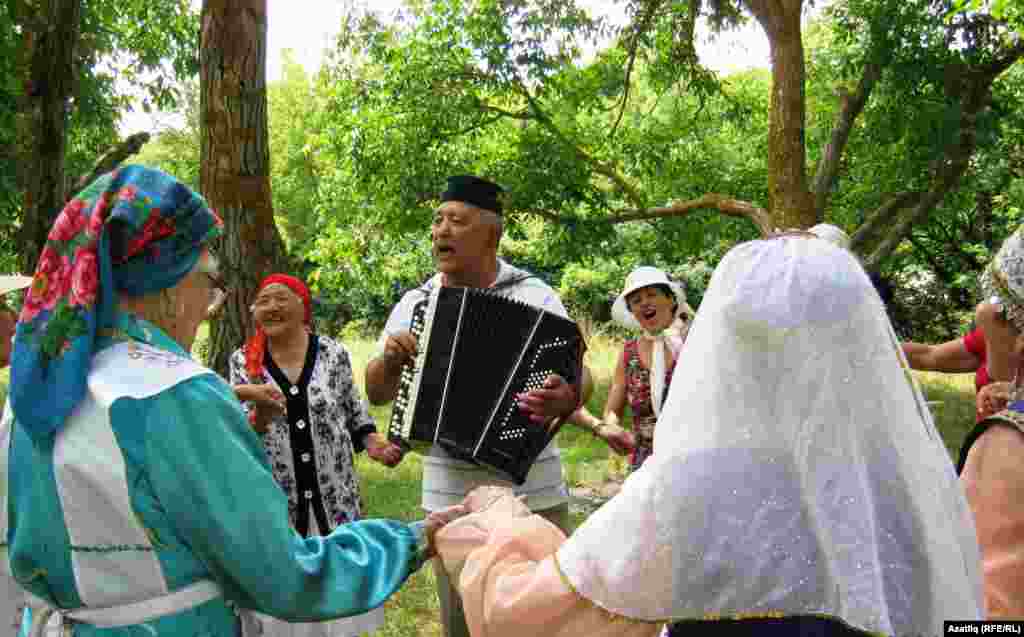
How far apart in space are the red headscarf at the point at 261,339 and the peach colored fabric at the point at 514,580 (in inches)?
90.1

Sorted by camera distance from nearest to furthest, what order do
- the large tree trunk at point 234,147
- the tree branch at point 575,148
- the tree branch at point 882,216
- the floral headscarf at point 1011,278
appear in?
the floral headscarf at point 1011,278, the large tree trunk at point 234,147, the tree branch at point 575,148, the tree branch at point 882,216

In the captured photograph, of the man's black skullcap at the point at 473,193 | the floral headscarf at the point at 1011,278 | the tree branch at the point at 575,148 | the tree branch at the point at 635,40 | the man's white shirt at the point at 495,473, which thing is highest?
the tree branch at the point at 635,40

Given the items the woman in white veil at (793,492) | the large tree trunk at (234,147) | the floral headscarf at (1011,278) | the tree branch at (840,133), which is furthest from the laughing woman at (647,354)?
the tree branch at (840,133)

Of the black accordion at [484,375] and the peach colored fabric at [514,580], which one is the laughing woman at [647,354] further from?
the peach colored fabric at [514,580]

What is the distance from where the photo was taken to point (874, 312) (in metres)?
1.78

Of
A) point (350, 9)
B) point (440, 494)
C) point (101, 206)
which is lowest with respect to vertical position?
point (440, 494)

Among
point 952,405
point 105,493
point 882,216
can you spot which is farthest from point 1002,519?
point 952,405

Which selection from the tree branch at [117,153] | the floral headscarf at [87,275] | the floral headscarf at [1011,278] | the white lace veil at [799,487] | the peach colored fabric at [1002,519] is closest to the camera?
the white lace veil at [799,487]

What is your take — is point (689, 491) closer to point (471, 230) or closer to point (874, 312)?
point (874, 312)

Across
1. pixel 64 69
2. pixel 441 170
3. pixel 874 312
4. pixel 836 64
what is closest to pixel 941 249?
pixel 836 64

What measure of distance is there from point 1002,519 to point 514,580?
119 cm

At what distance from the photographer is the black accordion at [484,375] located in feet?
11.2

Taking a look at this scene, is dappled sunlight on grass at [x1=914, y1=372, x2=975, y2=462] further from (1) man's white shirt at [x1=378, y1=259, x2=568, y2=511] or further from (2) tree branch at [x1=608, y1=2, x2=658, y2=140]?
(1) man's white shirt at [x1=378, y1=259, x2=568, y2=511]

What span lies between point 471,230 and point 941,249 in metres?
19.4
